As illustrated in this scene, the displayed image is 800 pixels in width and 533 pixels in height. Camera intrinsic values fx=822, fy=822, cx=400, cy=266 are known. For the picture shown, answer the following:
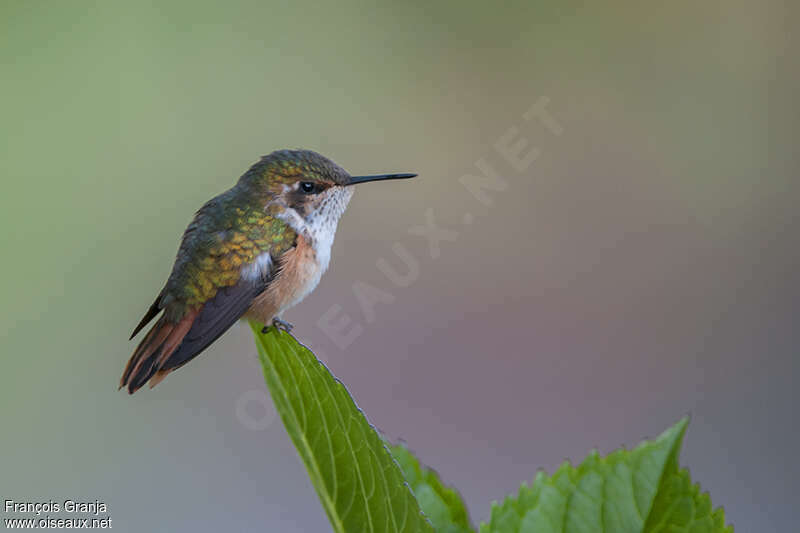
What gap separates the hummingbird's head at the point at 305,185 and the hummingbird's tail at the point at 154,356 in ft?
0.75

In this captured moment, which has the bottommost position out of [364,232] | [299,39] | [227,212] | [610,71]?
[227,212]

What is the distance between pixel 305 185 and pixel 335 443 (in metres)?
0.64

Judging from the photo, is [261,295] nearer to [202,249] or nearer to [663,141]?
[202,249]

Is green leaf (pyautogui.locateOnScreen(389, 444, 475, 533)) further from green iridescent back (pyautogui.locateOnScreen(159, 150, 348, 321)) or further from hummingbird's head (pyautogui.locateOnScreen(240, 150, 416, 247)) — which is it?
hummingbird's head (pyautogui.locateOnScreen(240, 150, 416, 247))

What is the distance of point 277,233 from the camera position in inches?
37.9

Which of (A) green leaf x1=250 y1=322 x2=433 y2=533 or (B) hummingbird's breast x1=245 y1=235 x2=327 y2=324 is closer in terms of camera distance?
(A) green leaf x1=250 y1=322 x2=433 y2=533

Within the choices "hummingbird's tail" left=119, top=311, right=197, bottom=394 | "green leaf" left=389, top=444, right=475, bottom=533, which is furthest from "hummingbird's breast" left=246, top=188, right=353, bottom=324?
"green leaf" left=389, top=444, right=475, bottom=533

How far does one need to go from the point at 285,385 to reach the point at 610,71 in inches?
122

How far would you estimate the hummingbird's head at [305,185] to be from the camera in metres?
1.00

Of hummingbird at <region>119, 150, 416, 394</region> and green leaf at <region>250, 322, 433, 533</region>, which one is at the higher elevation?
hummingbird at <region>119, 150, 416, 394</region>

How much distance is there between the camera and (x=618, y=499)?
43 centimetres

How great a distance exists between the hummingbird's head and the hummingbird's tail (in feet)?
0.75

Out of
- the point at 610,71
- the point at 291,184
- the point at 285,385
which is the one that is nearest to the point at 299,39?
the point at 610,71

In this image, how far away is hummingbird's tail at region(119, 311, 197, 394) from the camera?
2.38ft
